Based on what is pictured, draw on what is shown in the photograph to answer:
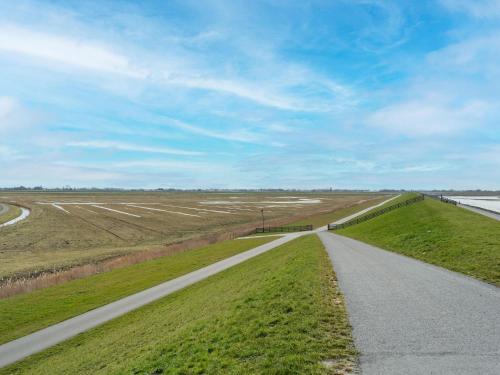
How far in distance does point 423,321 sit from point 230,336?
585 centimetres

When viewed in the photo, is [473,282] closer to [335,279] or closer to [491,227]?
[335,279]

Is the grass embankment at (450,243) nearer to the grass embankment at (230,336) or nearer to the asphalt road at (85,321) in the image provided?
the grass embankment at (230,336)

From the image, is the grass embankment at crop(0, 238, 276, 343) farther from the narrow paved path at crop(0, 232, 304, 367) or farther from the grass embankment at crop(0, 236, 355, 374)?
the grass embankment at crop(0, 236, 355, 374)

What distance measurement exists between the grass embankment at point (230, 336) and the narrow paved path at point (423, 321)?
692 mm

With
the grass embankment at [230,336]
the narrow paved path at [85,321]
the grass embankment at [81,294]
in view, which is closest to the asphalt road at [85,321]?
the narrow paved path at [85,321]

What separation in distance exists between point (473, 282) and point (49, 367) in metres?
18.1

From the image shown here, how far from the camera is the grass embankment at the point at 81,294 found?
66.6 ft

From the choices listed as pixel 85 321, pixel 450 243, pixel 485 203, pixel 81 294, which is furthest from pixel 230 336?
pixel 485 203

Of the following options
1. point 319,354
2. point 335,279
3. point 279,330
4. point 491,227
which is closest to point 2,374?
point 279,330

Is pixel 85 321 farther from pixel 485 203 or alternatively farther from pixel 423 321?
pixel 485 203

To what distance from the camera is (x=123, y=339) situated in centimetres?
1510

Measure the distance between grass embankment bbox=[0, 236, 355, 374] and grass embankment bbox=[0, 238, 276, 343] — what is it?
4.66 m

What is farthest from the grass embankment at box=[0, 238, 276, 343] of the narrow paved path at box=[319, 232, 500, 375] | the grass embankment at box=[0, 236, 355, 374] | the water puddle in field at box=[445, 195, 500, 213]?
the water puddle in field at box=[445, 195, 500, 213]

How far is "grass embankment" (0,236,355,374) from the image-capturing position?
859cm
